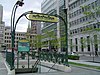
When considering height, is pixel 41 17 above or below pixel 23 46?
above

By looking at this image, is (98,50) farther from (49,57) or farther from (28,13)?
(28,13)

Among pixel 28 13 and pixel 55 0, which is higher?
pixel 55 0

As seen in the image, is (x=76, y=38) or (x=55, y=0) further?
(x=55, y=0)

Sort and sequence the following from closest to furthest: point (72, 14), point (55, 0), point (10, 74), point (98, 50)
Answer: point (10, 74), point (98, 50), point (72, 14), point (55, 0)

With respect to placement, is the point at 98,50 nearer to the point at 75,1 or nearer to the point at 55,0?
the point at 75,1

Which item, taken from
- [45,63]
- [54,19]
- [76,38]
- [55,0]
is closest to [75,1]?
[76,38]

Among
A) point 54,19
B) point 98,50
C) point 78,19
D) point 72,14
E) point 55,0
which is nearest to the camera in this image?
point 54,19

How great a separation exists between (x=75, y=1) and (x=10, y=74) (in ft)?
213

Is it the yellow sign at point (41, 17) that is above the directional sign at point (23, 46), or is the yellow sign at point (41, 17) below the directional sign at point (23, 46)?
above

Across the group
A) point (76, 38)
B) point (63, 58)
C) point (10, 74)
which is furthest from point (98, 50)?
point (10, 74)

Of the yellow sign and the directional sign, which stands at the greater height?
the yellow sign

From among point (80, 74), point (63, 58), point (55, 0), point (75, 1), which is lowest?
point (80, 74)

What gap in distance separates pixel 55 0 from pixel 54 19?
276 feet

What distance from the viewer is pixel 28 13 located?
53.0ft
